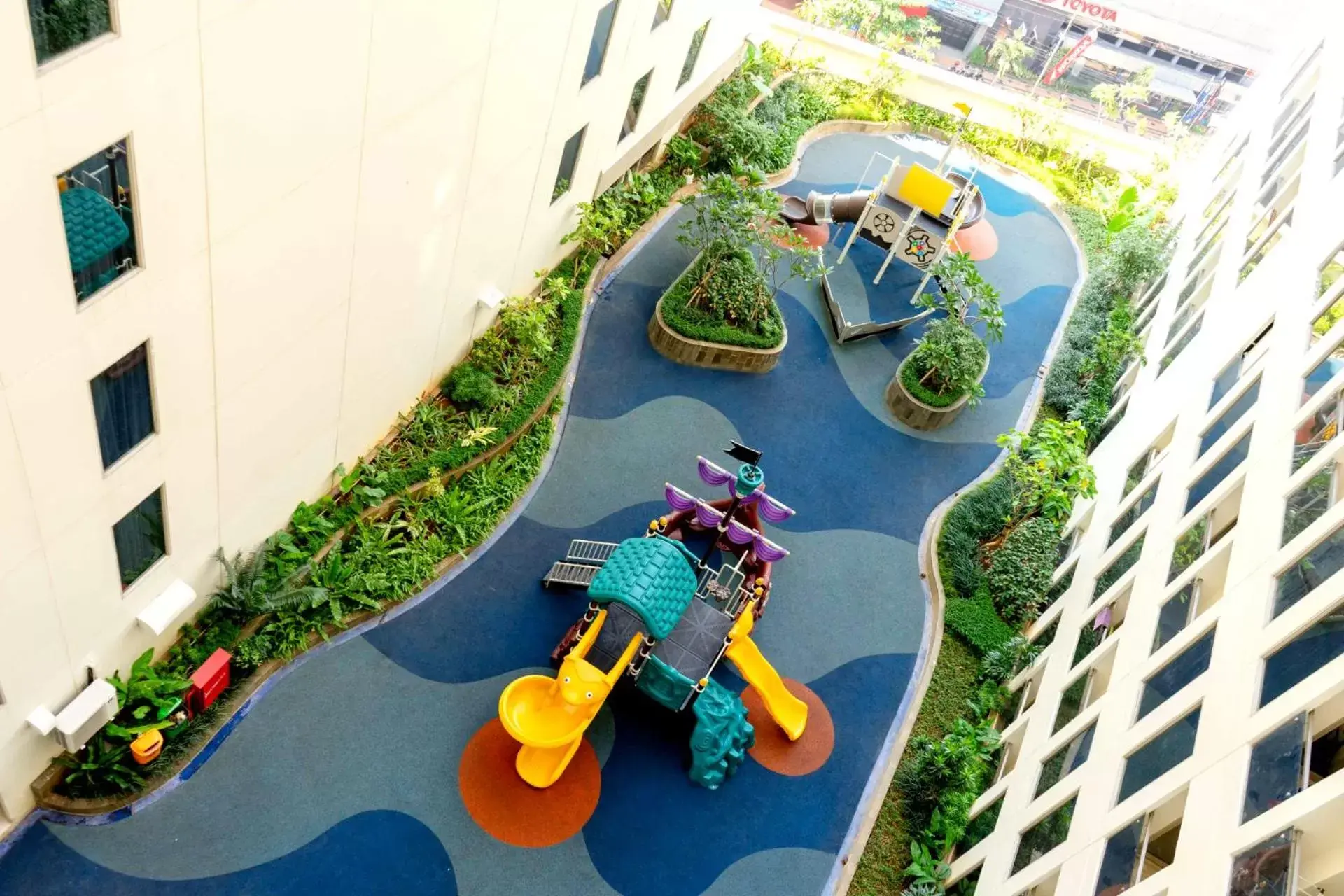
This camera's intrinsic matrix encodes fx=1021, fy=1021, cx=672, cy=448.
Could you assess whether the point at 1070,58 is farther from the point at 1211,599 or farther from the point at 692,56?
the point at 1211,599

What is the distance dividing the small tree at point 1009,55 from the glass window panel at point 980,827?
28.3 metres

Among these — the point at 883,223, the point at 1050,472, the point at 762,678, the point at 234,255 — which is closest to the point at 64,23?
the point at 234,255

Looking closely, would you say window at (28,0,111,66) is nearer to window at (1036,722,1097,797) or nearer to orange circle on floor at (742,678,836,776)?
orange circle on floor at (742,678,836,776)

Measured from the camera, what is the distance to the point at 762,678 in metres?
16.5

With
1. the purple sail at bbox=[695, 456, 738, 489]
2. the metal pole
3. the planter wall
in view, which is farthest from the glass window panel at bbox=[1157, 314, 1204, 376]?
the metal pole

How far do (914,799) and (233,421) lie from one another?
11649mm

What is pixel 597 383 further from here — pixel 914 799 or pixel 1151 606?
pixel 1151 606

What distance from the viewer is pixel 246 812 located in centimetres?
1390

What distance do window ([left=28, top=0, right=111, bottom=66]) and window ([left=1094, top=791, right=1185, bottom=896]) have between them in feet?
41.4

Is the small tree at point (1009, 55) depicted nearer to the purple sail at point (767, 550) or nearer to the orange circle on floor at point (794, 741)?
the purple sail at point (767, 550)


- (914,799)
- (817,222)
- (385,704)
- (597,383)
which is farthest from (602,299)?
(914,799)

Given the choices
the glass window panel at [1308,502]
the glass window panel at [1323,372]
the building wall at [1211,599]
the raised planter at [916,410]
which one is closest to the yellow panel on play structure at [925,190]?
the raised planter at [916,410]

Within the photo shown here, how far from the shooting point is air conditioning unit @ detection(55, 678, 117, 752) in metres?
12.6

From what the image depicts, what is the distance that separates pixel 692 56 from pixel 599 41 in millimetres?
6537
